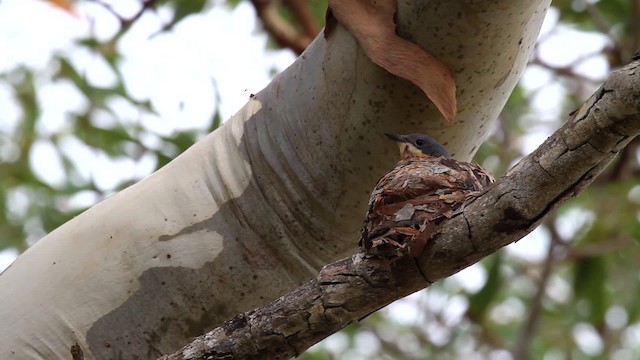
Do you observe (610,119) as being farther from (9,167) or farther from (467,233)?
(9,167)

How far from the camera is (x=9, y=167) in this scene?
5.12m

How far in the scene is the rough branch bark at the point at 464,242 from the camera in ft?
4.48

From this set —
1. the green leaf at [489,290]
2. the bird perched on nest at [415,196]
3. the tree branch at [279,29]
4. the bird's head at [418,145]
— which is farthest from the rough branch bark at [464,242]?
the green leaf at [489,290]

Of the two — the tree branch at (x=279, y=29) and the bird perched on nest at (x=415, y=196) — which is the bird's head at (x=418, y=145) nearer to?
the bird perched on nest at (x=415, y=196)

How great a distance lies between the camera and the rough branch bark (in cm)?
137

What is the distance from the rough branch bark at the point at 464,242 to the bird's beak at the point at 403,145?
0.36 m

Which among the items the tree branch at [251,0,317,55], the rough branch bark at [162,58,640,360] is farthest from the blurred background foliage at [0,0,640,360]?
the rough branch bark at [162,58,640,360]

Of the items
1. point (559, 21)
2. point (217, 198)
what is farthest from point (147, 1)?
point (559, 21)

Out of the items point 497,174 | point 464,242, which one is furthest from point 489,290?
point 464,242

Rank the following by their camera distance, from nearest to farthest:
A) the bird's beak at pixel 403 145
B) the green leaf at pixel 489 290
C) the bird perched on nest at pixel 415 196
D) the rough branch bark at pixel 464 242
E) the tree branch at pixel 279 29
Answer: the rough branch bark at pixel 464 242
the bird perched on nest at pixel 415 196
the bird's beak at pixel 403 145
the tree branch at pixel 279 29
the green leaf at pixel 489 290

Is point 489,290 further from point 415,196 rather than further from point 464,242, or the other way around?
point 464,242

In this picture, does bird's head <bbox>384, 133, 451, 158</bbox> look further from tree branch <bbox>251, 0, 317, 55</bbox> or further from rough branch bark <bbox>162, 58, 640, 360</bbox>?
tree branch <bbox>251, 0, 317, 55</bbox>

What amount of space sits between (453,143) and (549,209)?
54cm

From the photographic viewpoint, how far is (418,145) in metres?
1.98
